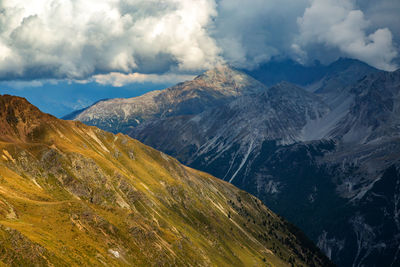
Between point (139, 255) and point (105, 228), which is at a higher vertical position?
point (105, 228)

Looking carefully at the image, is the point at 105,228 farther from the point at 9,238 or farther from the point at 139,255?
the point at 9,238

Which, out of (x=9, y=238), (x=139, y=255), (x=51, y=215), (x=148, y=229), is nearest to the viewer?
(x=9, y=238)

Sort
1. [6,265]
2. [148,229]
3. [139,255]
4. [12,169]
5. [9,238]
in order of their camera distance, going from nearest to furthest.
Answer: [6,265] → [9,238] → [139,255] → [148,229] → [12,169]

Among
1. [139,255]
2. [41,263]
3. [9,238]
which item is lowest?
[139,255]

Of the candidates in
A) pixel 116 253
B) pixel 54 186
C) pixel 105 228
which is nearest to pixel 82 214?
pixel 105 228

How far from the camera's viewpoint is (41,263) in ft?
316

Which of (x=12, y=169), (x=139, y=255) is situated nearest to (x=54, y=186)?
(x=12, y=169)

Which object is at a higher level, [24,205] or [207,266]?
[24,205]

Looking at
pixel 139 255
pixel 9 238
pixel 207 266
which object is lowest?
pixel 207 266

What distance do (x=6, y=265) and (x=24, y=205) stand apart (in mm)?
47034

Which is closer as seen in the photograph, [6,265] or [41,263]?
[6,265]

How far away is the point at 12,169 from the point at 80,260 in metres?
97.6

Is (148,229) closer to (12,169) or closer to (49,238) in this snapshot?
(49,238)

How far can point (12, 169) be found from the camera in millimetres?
185750
